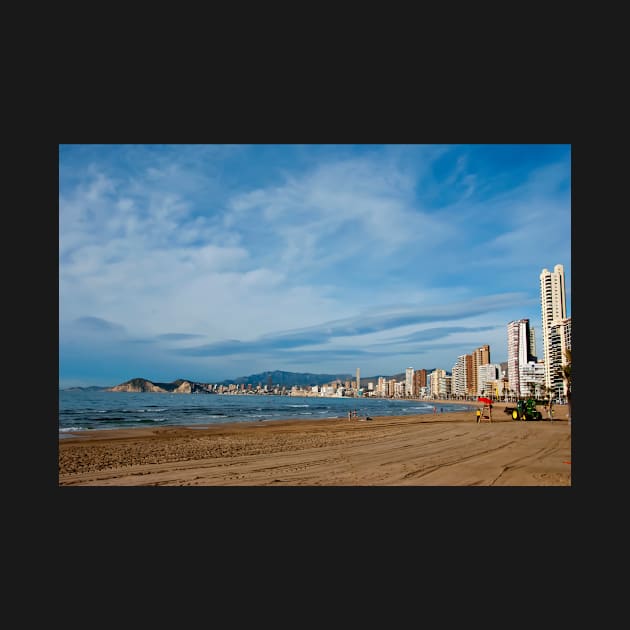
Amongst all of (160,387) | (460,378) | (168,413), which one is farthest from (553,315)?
(460,378)

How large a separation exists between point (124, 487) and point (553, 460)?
23.2 ft

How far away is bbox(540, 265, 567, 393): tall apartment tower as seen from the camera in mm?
12303

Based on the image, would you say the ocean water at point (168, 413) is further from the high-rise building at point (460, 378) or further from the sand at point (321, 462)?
the high-rise building at point (460, 378)

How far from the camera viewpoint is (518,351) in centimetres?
3925

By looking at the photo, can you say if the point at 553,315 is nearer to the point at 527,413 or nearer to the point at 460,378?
the point at 527,413

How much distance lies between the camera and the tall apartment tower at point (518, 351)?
3031 cm

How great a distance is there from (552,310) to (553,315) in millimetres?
1002

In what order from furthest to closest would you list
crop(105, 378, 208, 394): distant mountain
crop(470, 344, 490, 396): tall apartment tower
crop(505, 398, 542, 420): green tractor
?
crop(470, 344, 490, 396): tall apartment tower, crop(105, 378, 208, 394): distant mountain, crop(505, 398, 542, 420): green tractor

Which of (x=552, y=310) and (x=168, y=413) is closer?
(x=552, y=310)

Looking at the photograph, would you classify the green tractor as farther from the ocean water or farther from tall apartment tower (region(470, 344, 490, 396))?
tall apartment tower (region(470, 344, 490, 396))

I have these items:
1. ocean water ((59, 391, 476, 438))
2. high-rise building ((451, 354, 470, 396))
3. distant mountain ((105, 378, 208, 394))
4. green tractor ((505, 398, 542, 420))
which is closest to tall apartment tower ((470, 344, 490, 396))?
high-rise building ((451, 354, 470, 396))

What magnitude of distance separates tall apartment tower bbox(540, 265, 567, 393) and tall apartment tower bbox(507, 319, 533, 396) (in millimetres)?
1935

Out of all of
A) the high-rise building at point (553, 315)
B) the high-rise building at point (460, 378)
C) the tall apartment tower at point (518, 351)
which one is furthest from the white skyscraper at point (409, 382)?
the high-rise building at point (553, 315)

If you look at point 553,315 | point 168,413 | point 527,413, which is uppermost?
point 553,315
